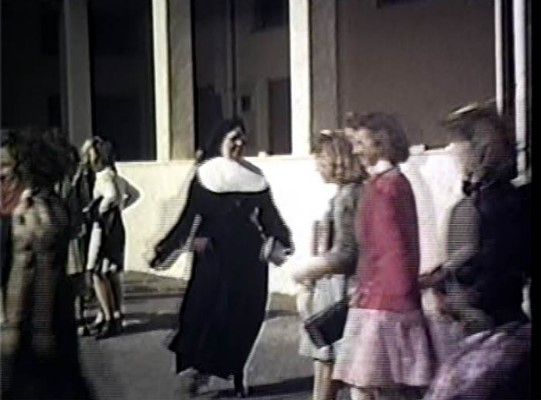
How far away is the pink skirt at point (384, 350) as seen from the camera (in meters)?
2.15

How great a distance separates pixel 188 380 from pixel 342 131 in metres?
0.72

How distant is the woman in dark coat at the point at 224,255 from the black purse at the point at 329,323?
4.9 inches

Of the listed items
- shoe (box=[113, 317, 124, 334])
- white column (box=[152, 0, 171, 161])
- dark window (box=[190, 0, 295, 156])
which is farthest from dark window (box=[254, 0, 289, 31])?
shoe (box=[113, 317, 124, 334])

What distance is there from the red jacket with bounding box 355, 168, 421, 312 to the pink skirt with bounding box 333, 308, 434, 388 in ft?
0.10

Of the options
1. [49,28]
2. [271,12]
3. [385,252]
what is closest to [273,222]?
[385,252]

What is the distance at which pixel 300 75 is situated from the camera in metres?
2.14

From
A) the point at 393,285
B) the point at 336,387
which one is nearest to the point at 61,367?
the point at 336,387

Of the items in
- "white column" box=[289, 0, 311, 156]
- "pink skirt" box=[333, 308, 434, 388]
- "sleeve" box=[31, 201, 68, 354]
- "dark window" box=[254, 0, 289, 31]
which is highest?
"dark window" box=[254, 0, 289, 31]

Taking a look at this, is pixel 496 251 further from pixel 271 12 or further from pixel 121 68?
pixel 121 68

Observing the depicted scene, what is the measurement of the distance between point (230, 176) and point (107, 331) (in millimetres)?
492

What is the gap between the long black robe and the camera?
214cm

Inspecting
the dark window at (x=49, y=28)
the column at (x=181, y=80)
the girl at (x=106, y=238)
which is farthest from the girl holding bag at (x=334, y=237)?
the dark window at (x=49, y=28)

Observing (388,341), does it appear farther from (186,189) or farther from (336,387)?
(186,189)

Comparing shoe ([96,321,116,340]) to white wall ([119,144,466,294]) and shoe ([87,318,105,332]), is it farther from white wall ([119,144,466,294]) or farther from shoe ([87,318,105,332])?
white wall ([119,144,466,294])
